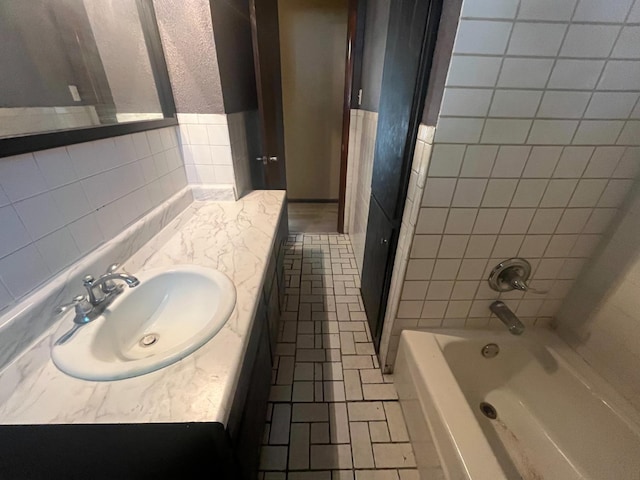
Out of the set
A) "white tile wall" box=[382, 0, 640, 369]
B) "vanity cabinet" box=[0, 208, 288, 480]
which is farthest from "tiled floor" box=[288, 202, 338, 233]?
"vanity cabinet" box=[0, 208, 288, 480]

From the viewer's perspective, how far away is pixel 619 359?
98 centimetres

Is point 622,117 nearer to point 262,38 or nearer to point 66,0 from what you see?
point 262,38

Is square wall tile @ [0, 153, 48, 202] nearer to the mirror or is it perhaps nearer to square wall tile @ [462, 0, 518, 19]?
the mirror

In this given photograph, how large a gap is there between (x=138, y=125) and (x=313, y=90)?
243cm

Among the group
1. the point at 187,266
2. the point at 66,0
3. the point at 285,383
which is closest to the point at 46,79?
the point at 66,0

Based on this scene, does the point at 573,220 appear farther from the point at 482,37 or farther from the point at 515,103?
the point at 482,37

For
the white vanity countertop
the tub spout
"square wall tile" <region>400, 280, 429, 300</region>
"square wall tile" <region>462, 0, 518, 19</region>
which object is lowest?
the tub spout

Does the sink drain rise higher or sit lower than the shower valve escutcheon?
lower

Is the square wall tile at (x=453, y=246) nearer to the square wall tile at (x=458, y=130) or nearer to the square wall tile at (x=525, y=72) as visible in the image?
the square wall tile at (x=458, y=130)

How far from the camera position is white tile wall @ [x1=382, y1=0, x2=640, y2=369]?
0.73 metres

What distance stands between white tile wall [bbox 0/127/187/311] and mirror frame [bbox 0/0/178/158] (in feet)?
0.07

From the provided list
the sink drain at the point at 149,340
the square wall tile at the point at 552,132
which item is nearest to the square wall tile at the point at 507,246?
the square wall tile at the point at 552,132

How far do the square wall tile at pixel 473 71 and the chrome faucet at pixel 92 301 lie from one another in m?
1.13

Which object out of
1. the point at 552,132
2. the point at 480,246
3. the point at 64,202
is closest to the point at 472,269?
the point at 480,246
